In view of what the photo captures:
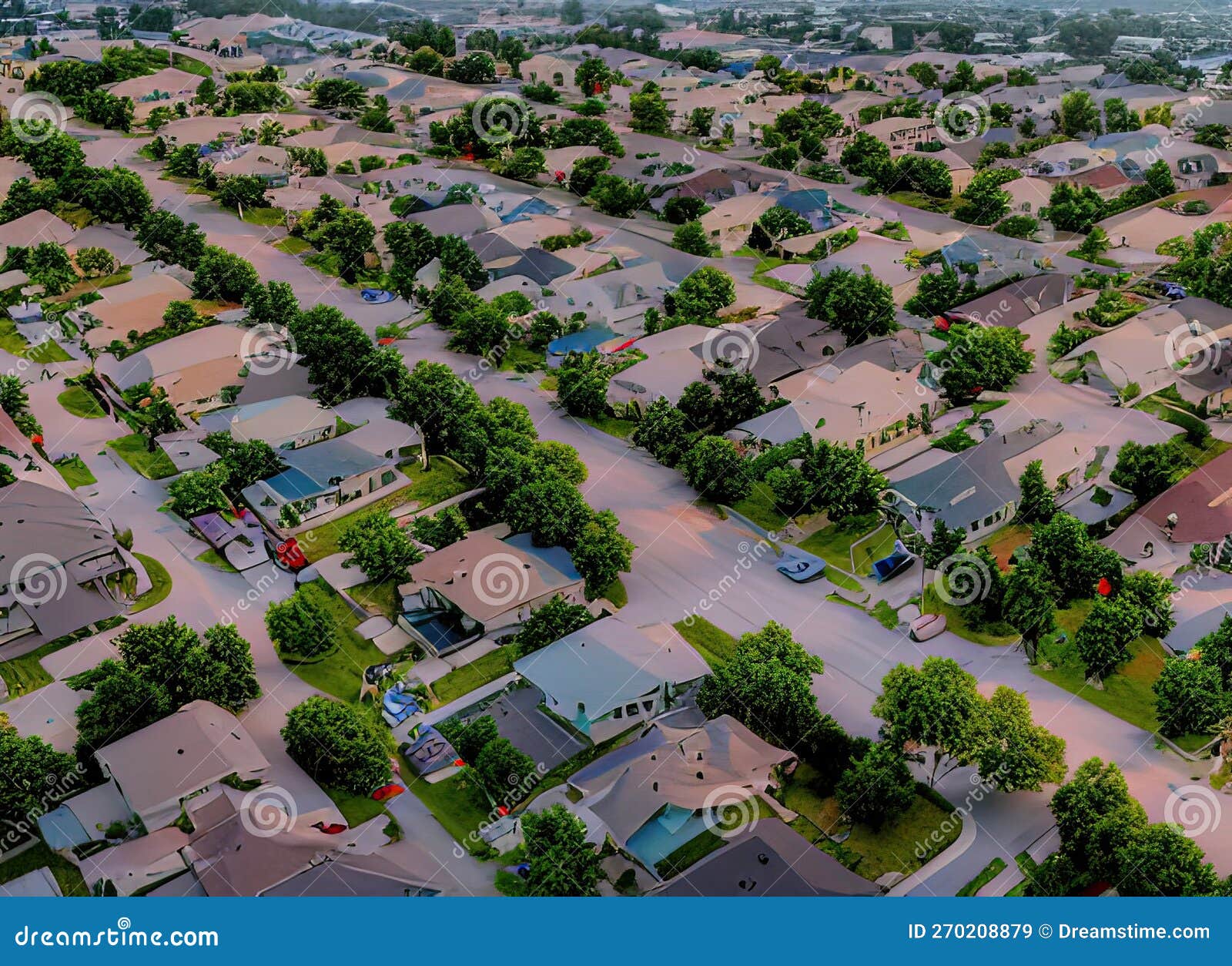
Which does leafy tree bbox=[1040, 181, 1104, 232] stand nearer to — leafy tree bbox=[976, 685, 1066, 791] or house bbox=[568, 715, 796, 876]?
leafy tree bbox=[976, 685, 1066, 791]

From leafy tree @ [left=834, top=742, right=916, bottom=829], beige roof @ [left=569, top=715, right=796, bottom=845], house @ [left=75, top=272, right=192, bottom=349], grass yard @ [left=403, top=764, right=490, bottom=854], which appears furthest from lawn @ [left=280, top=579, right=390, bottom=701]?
house @ [left=75, top=272, right=192, bottom=349]

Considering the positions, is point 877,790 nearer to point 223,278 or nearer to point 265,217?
point 223,278

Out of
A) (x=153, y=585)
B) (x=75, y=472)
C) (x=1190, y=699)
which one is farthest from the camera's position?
(x=75, y=472)

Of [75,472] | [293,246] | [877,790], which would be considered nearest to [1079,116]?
[293,246]

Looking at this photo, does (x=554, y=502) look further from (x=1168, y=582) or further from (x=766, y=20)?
(x=766, y=20)

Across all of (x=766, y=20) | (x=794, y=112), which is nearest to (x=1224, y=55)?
(x=766, y=20)

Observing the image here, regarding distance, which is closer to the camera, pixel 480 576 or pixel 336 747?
pixel 336 747
